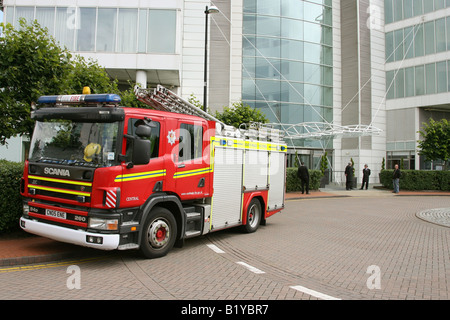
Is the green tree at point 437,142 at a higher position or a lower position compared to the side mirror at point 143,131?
higher

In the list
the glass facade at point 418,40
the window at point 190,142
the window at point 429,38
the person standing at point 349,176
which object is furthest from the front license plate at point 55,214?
the window at point 429,38

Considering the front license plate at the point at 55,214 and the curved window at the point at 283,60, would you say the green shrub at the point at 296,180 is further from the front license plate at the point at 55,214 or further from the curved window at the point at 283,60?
the front license plate at the point at 55,214

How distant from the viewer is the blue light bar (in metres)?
5.50

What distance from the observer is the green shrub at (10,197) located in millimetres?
6668

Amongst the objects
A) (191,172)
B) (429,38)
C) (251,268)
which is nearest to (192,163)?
(191,172)

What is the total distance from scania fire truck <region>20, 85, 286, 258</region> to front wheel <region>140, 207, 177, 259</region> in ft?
0.06

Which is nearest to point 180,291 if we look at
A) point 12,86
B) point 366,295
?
point 366,295

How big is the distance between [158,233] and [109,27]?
20.3 meters

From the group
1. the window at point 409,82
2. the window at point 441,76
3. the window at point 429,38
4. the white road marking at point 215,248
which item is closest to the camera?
the white road marking at point 215,248

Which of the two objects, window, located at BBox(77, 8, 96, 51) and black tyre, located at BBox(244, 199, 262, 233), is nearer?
black tyre, located at BBox(244, 199, 262, 233)

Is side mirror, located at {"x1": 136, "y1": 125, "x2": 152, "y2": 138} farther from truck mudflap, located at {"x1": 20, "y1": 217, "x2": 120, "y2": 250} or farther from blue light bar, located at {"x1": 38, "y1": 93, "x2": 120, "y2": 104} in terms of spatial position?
truck mudflap, located at {"x1": 20, "y1": 217, "x2": 120, "y2": 250}

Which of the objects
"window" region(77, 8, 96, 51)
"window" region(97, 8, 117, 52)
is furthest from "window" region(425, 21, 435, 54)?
"window" region(77, 8, 96, 51)

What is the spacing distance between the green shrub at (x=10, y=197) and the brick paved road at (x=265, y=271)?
1.80 meters
